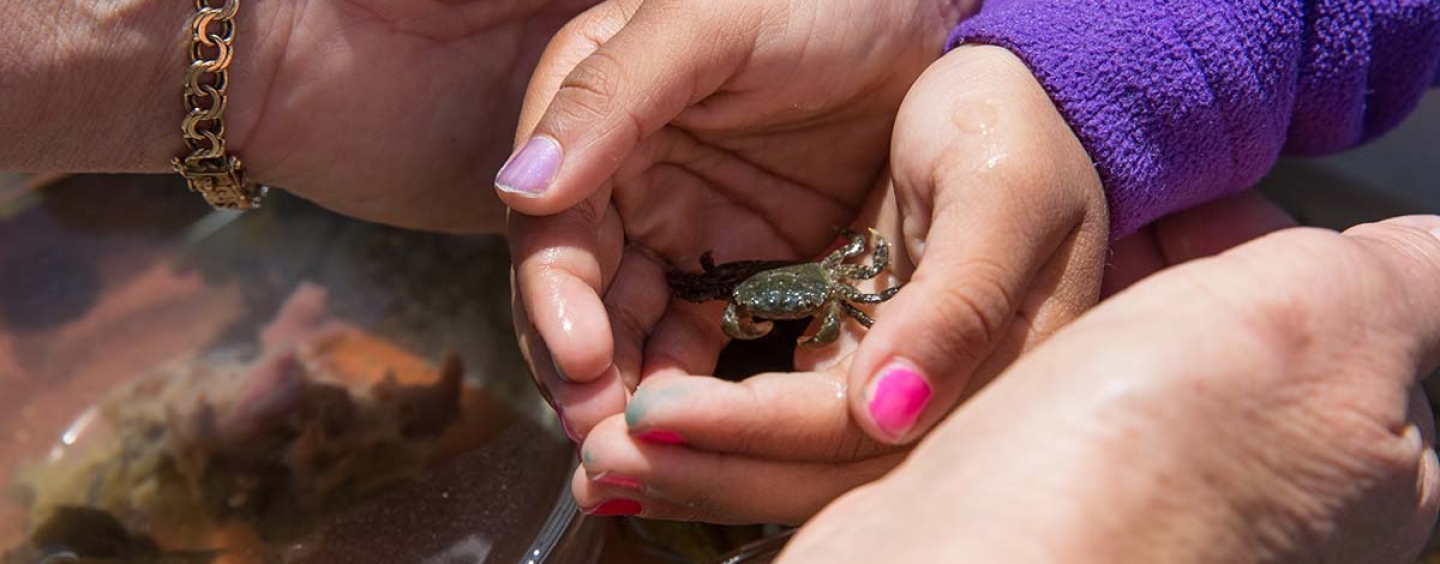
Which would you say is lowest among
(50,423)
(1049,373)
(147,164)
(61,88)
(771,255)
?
(50,423)

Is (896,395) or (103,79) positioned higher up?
(103,79)

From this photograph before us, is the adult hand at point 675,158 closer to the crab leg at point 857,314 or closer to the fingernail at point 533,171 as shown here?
the fingernail at point 533,171

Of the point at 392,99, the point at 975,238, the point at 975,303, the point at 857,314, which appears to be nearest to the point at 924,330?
the point at 975,303

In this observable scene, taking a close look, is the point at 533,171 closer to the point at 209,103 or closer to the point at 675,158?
the point at 675,158

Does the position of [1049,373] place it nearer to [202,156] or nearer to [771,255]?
[771,255]

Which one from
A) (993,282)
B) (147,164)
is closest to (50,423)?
(147,164)

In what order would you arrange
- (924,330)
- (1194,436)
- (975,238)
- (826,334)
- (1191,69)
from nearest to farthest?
(1194,436)
(924,330)
(975,238)
(826,334)
(1191,69)
